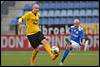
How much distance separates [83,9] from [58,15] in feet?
6.59

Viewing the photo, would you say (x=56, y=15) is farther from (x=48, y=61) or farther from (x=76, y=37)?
(x=76, y=37)

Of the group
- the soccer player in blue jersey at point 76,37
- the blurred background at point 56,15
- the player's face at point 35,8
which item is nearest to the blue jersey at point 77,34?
the soccer player in blue jersey at point 76,37

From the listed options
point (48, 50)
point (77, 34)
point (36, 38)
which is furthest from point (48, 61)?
point (48, 50)

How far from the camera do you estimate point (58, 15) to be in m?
34.5

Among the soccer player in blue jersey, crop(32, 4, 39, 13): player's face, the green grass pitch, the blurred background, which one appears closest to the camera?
crop(32, 4, 39, 13): player's face

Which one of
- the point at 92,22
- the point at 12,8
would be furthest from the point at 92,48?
the point at 12,8

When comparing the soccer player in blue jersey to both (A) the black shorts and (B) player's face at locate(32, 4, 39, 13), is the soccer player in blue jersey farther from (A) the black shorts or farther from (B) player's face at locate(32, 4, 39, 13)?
(B) player's face at locate(32, 4, 39, 13)

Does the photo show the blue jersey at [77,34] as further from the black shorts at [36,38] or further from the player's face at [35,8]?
the player's face at [35,8]

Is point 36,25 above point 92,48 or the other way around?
above

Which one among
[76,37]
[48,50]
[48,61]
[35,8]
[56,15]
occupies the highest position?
[35,8]

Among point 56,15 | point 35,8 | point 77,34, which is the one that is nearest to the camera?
point 35,8

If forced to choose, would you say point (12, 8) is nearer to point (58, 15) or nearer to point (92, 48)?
point (58, 15)

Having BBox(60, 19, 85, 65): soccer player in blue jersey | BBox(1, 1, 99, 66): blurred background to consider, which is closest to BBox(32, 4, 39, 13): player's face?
BBox(60, 19, 85, 65): soccer player in blue jersey

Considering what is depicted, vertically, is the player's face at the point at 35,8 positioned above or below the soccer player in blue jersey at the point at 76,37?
above
